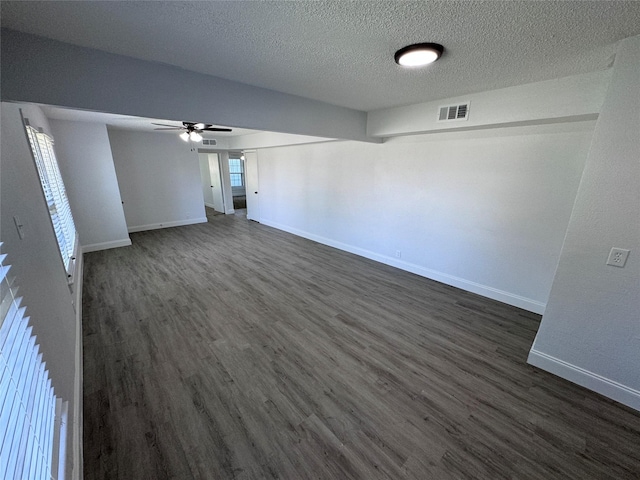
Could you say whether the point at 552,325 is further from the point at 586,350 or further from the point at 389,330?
the point at 389,330

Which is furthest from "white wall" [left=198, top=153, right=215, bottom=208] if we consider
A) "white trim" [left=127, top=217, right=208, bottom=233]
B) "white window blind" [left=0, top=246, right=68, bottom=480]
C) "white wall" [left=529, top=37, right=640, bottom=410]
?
"white wall" [left=529, top=37, right=640, bottom=410]

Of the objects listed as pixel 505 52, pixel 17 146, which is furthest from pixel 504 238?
pixel 17 146

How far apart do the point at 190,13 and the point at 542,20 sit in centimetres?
193

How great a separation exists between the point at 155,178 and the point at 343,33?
6.84 metres

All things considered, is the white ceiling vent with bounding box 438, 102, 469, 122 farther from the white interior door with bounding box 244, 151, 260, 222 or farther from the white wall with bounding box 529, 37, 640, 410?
the white interior door with bounding box 244, 151, 260, 222

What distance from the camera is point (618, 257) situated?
1849mm

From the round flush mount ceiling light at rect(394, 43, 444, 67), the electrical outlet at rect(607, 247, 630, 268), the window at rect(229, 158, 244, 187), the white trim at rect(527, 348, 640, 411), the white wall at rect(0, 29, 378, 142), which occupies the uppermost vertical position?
the round flush mount ceiling light at rect(394, 43, 444, 67)

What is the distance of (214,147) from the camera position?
289 inches

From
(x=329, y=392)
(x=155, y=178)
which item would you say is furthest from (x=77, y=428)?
(x=155, y=178)

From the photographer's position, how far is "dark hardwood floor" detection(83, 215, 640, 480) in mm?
1586

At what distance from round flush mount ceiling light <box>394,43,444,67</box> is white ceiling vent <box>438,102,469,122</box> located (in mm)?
1236

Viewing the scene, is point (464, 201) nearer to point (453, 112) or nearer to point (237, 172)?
point (453, 112)

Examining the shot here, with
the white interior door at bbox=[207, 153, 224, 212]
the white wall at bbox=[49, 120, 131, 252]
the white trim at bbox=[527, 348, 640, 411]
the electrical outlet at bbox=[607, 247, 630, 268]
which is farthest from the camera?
the white interior door at bbox=[207, 153, 224, 212]

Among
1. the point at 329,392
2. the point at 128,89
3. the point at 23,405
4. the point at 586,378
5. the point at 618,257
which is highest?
the point at 128,89
